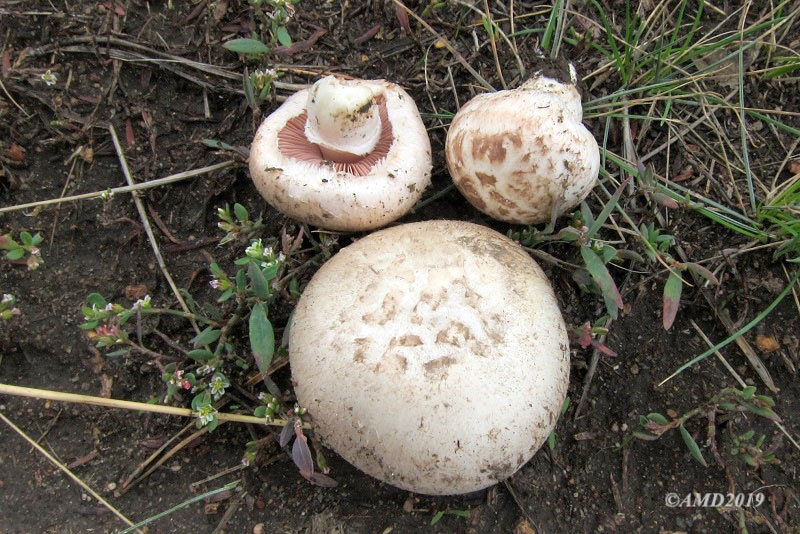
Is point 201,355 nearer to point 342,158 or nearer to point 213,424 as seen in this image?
point 213,424

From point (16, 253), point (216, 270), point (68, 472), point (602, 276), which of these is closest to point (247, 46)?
point (216, 270)

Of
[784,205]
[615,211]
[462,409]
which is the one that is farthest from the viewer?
[615,211]

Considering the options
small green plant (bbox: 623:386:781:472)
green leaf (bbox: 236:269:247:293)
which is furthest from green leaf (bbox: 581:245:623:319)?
green leaf (bbox: 236:269:247:293)

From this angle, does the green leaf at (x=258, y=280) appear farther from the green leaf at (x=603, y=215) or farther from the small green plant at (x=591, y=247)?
the green leaf at (x=603, y=215)

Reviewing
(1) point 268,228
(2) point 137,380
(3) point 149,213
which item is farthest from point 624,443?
(3) point 149,213

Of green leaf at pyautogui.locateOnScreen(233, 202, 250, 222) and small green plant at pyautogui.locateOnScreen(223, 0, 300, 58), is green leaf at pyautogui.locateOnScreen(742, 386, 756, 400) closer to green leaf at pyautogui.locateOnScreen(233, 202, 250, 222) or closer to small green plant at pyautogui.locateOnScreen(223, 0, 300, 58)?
green leaf at pyautogui.locateOnScreen(233, 202, 250, 222)

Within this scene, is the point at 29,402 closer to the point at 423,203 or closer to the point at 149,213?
the point at 149,213
